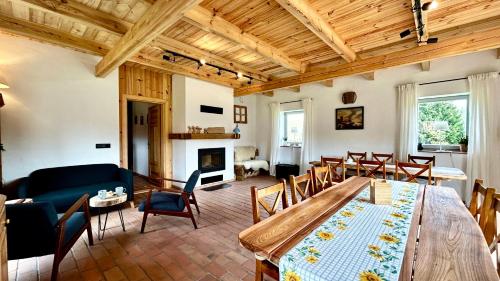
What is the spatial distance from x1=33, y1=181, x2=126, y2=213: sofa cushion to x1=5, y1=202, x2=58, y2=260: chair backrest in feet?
4.30

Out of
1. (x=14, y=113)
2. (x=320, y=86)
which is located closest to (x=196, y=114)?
(x=14, y=113)

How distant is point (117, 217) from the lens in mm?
3123

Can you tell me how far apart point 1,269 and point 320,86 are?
231 inches

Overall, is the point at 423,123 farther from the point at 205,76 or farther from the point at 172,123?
the point at 172,123

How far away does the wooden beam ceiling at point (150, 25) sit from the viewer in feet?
6.21

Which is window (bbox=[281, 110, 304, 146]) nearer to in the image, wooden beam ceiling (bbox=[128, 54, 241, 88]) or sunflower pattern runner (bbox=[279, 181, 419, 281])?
wooden beam ceiling (bbox=[128, 54, 241, 88])

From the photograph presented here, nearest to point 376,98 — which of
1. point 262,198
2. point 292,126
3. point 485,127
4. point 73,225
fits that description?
point 485,127

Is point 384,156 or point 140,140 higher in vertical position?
point 140,140

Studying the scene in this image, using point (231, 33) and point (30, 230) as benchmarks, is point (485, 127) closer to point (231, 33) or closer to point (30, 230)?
point (231, 33)

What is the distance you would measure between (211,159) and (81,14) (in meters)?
3.57

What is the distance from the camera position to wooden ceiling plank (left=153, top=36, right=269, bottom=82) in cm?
327

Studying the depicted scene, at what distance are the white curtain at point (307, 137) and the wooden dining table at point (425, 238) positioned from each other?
4.10m

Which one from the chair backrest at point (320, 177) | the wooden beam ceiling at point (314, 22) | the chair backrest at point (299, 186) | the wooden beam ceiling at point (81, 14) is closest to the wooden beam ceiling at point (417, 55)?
the wooden beam ceiling at point (314, 22)

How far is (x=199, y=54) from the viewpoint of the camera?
372cm
